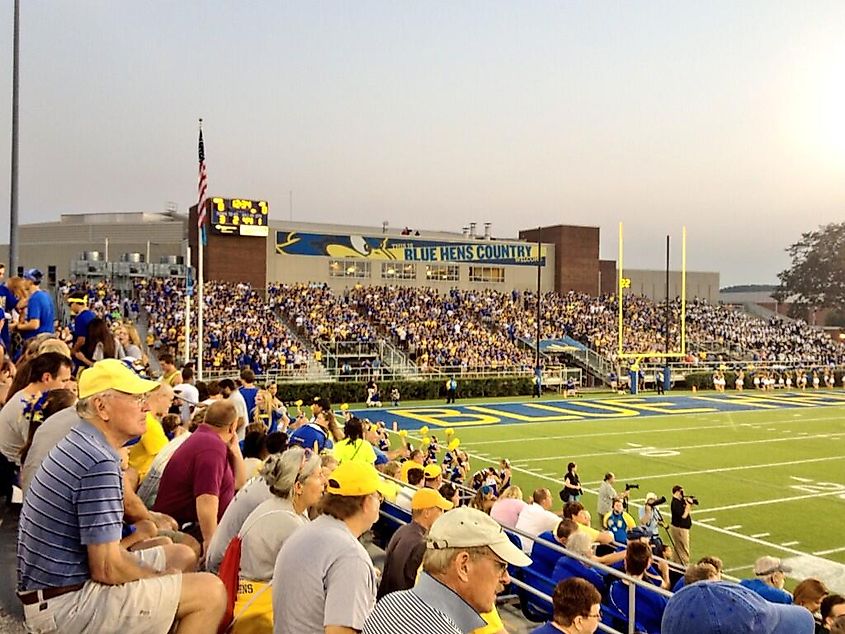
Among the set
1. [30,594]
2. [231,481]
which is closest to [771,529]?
[231,481]

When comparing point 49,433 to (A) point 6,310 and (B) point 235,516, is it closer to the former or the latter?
(B) point 235,516

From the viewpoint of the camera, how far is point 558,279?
62.4 meters

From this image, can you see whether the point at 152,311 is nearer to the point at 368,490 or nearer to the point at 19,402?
the point at 19,402

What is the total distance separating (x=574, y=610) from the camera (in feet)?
11.6

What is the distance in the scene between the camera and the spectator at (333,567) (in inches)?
122

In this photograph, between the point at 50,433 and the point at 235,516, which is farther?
the point at 50,433

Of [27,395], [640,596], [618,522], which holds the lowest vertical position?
[618,522]

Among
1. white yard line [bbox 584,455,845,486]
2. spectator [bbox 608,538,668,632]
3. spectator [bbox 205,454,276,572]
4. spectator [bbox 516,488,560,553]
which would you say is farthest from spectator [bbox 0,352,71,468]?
white yard line [bbox 584,455,845,486]

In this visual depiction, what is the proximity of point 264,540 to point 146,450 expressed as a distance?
8.19ft

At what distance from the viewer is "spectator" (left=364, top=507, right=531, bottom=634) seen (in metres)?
2.56

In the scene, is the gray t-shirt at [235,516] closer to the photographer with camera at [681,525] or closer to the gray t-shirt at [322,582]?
the gray t-shirt at [322,582]

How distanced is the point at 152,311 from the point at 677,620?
3989 cm

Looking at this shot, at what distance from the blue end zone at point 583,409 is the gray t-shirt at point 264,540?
894 inches

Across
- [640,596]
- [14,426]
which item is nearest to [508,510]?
[640,596]
